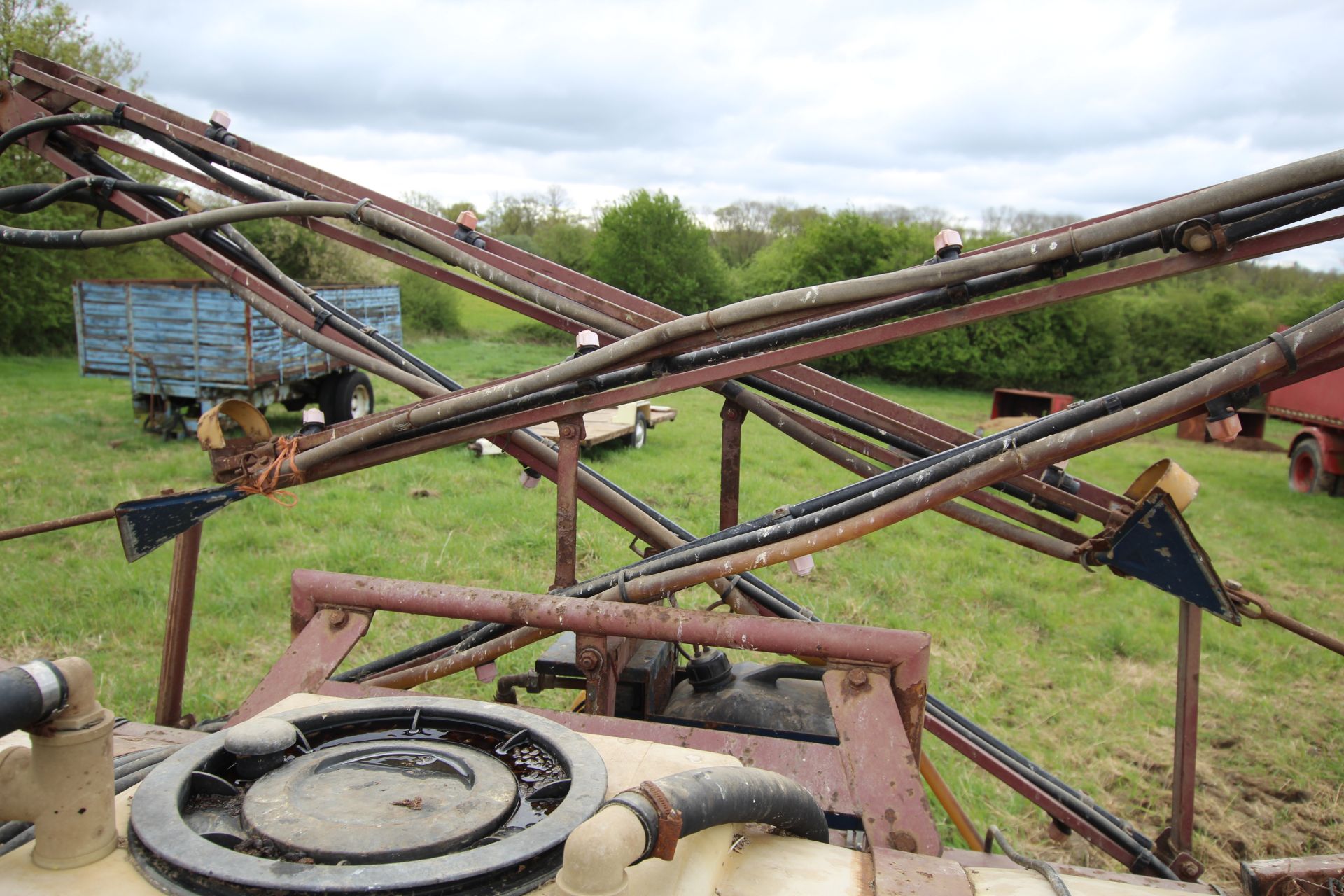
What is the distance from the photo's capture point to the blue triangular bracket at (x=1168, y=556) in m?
1.89

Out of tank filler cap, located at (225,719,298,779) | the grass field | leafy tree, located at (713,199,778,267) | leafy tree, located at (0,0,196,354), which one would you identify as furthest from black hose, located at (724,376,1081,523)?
leafy tree, located at (713,199,778,267)

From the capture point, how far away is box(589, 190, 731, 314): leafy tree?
2488 centimetres

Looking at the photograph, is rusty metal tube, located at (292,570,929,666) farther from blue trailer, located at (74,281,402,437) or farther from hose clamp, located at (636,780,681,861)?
blue trailer, located at (74,281,402,437)

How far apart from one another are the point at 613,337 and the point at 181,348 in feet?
31.7

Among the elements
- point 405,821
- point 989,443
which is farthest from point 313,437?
point 989,443

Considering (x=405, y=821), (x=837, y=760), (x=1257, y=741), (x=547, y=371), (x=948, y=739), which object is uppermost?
(x=547, y=371)

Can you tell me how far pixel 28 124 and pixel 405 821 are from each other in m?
2.32

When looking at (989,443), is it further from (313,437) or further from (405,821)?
(313,437)

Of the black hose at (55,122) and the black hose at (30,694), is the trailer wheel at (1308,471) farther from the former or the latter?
the black hose at (30,694)

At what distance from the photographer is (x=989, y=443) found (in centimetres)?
182

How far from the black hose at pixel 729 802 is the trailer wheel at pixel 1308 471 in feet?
42.1

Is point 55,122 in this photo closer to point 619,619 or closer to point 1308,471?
point 619,619

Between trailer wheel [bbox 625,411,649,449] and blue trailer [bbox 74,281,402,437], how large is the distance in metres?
3.30

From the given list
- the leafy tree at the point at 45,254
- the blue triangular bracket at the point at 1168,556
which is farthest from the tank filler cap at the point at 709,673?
the leafy tree at the point at 45,254
